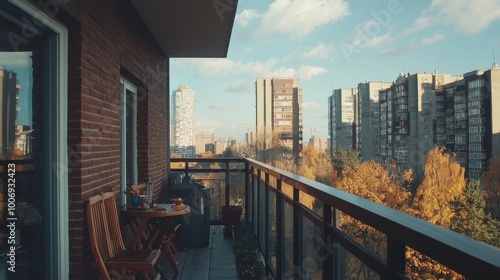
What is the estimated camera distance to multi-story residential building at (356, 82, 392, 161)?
58.5 meters

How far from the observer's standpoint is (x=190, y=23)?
4340 millimetres

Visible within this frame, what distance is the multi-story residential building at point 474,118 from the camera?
39562mm

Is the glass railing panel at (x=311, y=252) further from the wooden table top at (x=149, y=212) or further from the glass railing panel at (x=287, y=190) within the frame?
the wooden table top at (x=149, y=212)

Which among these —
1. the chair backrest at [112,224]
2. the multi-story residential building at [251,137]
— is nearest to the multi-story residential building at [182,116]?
the multi-story residential building at [251,137]

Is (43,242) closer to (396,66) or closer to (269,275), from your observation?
(269,275)

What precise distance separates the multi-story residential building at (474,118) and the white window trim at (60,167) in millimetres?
43009

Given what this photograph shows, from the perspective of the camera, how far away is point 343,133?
2640 inches

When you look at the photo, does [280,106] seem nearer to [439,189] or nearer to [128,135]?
[439,189]

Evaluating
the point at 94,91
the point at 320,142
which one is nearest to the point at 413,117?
the point at 320,142

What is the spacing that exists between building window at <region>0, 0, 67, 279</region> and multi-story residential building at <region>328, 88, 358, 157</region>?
6318 centimetres

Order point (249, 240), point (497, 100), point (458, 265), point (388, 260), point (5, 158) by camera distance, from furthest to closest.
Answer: point (497, 100), point (249, 240), point (5, 158), point (388, 260), point (458, 265)

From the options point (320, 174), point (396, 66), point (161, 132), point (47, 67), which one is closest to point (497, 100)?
point (320, 174)

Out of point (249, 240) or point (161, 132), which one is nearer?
Result: point (249, 240)

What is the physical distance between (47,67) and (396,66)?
217 feet
